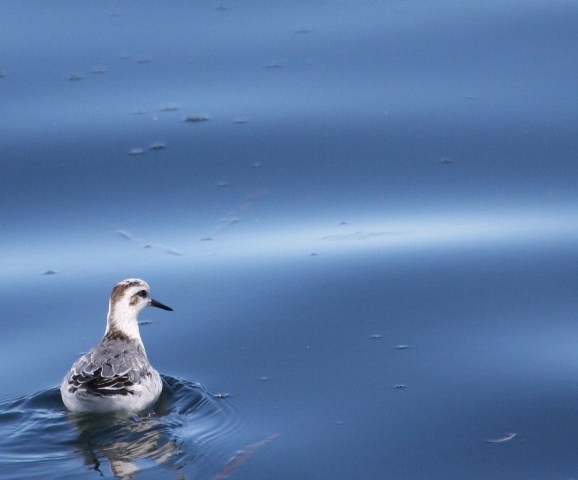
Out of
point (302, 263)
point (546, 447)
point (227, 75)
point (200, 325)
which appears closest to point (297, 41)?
point (227, 75)

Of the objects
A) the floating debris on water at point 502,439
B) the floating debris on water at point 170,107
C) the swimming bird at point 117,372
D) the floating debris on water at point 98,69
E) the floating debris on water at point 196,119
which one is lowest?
the floating debris on water at point 502,439

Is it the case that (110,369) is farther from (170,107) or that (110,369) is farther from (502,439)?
(170,107)

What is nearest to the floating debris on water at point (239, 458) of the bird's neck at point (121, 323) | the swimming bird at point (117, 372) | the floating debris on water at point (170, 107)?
the swimming bird at point (117, 372)

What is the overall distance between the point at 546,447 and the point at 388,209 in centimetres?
395

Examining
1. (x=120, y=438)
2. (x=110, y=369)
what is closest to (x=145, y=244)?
(x=110, y=369)

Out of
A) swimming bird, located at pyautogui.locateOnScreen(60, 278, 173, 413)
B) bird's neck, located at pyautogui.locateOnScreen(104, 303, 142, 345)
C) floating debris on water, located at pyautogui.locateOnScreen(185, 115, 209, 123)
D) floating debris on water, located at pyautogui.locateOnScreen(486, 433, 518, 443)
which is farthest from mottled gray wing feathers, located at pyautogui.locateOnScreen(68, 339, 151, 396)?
floating debris on water, located at pyautogui.locateOnScreen(185, 115, 209, 123)

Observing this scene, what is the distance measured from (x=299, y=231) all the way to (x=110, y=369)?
261 cm

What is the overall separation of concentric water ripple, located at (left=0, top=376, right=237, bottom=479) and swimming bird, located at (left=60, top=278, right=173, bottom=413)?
3.9 inches

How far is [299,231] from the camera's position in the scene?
1170 cm

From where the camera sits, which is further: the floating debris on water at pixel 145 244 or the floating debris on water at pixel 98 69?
the floating debris on water at pixel 98 69

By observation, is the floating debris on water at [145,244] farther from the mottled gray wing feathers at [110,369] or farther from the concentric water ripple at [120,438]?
the concentric water ripple at [120,438]

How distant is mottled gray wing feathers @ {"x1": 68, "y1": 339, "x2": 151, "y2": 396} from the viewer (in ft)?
30.5

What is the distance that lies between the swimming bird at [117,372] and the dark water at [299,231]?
0.14 m

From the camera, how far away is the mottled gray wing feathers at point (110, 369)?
366 inches
